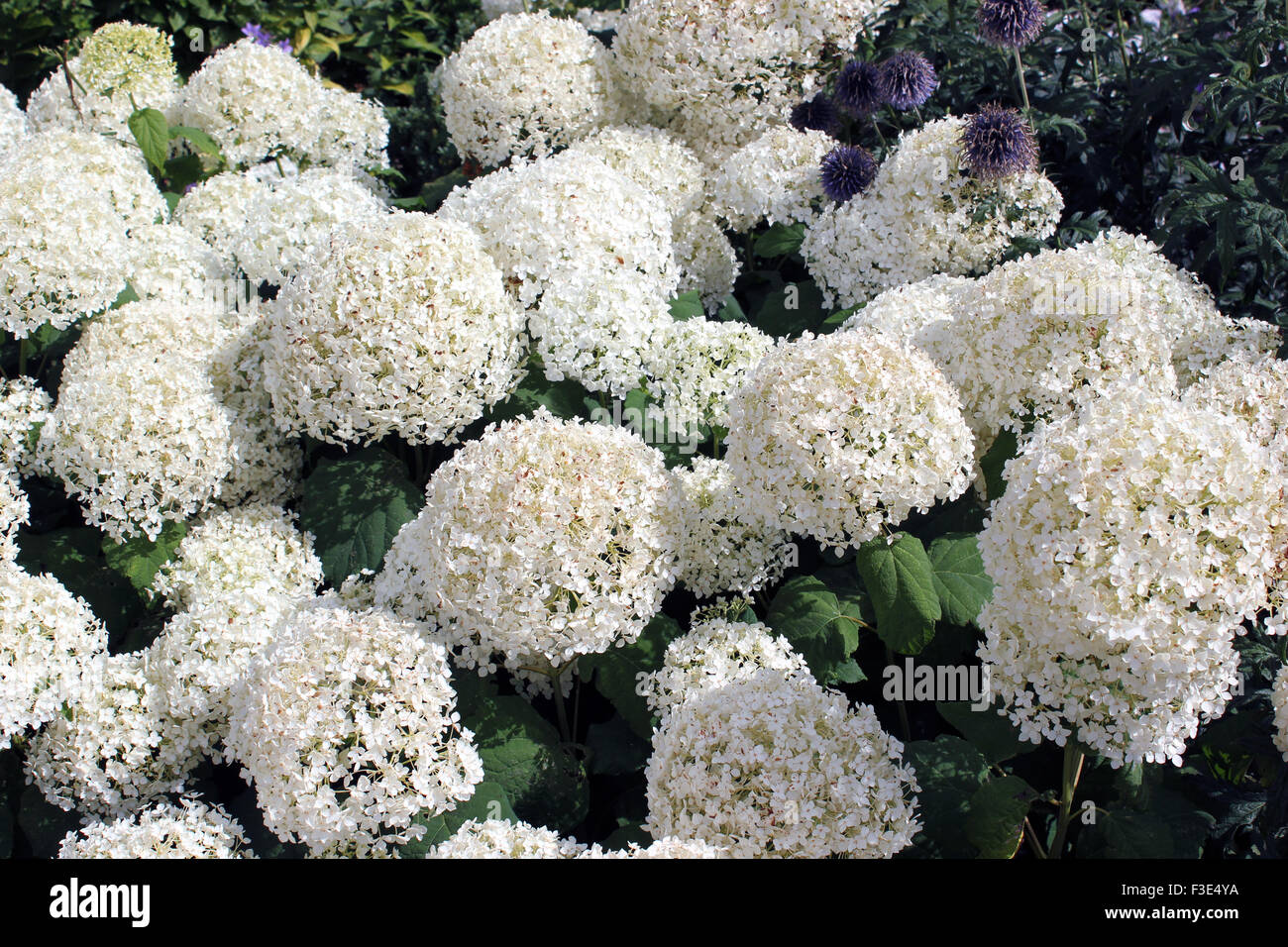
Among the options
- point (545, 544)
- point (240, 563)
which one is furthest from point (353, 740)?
point (240, 563)

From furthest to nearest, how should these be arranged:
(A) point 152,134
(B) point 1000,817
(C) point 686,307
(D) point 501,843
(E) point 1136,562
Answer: (A) point 152,134 → (C) point 686,307 → (B) point 1000,817 → (D) point 501,843 → (E) point 1136,562

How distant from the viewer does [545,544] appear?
3.29 meters

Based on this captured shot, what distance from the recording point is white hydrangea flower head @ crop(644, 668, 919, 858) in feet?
9.70

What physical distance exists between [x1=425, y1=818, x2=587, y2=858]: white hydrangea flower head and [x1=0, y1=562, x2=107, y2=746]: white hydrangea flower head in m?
1.56

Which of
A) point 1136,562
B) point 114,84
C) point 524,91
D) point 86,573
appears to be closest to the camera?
point 1136,562

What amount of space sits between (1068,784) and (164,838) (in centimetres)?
267

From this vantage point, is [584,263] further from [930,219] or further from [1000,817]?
[1000,817]

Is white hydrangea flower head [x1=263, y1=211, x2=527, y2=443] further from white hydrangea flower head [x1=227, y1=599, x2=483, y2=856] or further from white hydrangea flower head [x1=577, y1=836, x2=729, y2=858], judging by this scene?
white hydrangea flower head [x1=577, y1=836, x2=729, y2=858]

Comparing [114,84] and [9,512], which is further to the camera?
[114,84]

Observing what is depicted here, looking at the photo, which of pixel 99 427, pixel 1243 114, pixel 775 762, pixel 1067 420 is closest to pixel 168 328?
pixel 99 427

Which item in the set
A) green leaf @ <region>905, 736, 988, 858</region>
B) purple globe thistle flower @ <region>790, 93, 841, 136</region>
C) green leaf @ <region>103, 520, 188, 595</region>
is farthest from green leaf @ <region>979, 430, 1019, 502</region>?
green leaf @ <region>103, 520, 188, 595</region>

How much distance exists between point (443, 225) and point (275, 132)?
2463mm

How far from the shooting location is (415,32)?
9.70m

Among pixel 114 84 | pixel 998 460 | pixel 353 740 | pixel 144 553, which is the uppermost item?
pixel 114 84
